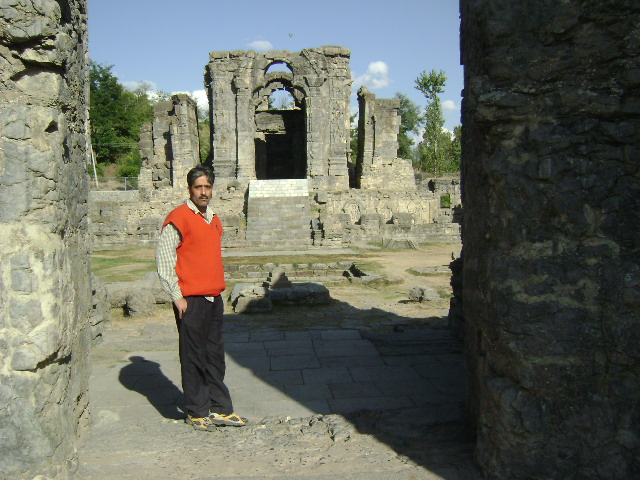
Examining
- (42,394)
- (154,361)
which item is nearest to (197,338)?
(42,394)

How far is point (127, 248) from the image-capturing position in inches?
675

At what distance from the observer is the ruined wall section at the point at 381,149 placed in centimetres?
2472

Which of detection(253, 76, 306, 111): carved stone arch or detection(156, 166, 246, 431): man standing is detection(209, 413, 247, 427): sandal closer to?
detection(156, 166, 246, 431): man standing

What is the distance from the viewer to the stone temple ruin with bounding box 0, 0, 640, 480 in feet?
8.19

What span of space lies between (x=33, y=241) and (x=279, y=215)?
16.4 metres

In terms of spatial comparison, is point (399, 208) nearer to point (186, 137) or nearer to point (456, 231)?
point (456, 231)

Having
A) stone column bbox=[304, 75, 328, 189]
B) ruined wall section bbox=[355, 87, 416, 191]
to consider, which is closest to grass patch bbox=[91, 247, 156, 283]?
stone column bbox=[304, 75, 328, 189]

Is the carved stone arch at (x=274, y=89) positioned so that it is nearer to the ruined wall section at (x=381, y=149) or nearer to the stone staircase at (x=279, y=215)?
the ruined wall section at (x=381, y=149)

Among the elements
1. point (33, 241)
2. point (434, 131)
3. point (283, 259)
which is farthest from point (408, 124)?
point (33, 241)

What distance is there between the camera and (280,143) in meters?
28.9

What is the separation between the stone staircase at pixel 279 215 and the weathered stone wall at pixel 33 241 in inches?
545

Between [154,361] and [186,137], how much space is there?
780 inches

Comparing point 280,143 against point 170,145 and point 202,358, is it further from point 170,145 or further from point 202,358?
point 202,358

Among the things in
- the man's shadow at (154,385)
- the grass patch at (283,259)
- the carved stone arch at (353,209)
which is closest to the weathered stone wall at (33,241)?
the man's shadow at (154,385)
